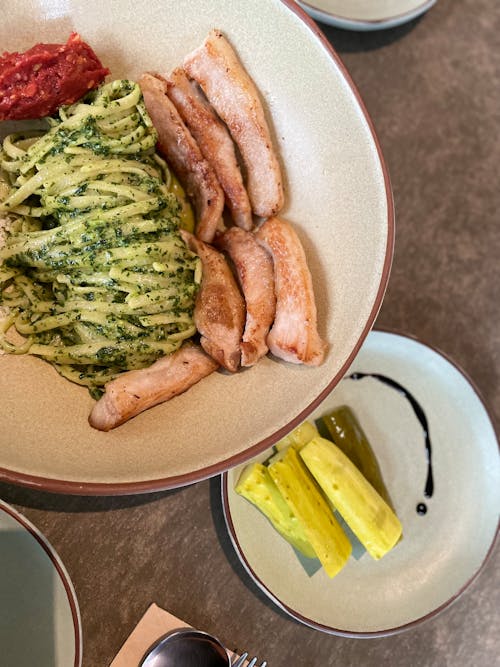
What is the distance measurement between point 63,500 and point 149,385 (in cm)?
65

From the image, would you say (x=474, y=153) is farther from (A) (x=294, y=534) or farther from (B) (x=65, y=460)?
(B) (x=65, y=460)

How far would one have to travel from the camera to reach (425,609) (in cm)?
225

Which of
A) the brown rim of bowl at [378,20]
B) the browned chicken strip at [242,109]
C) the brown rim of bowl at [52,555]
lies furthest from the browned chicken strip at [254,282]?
the brown rim of bowl at [378,20]

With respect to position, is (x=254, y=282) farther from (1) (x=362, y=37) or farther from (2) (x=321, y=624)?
(1) (x=362, y=37)

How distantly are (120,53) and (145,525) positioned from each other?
161 cm

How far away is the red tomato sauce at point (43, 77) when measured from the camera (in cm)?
177

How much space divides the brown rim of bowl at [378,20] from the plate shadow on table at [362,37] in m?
0.09

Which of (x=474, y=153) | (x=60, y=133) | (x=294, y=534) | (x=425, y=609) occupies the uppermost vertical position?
(x=60, y=133)

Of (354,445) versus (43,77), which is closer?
(43,77)

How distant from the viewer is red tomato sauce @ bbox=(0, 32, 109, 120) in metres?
1.77

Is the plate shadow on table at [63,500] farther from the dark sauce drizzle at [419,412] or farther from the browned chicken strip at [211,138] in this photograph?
the browned chicken strip at [211,138]

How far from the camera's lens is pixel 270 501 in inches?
85.9

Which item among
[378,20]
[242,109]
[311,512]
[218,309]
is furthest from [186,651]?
[378,20]

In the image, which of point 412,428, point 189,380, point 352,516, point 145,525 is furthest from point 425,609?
point 189,380
